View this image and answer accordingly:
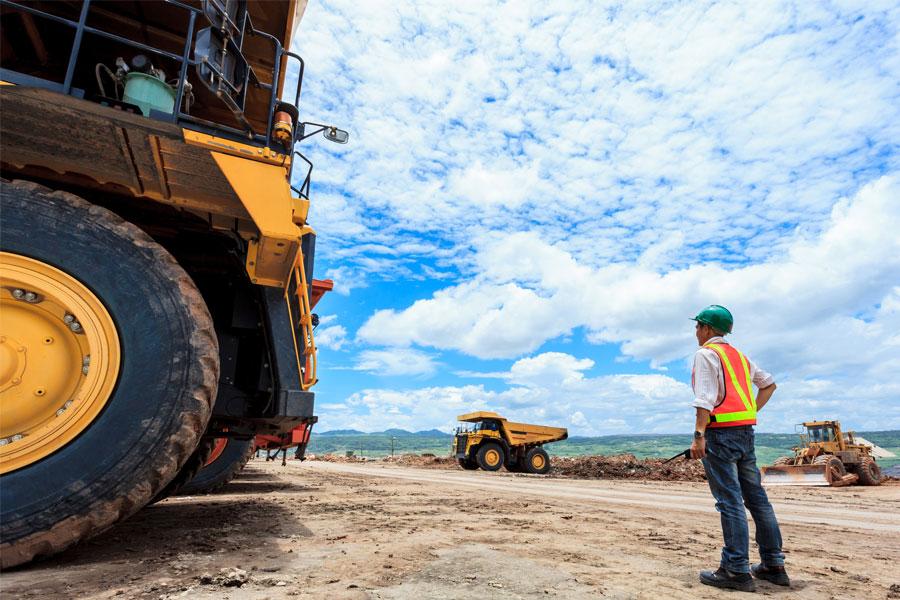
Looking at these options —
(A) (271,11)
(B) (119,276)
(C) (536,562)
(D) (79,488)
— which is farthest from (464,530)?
(A) (271,11)

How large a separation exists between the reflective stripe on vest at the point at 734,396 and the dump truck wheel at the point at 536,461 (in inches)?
808

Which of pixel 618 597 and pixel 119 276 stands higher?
pixel 119 276

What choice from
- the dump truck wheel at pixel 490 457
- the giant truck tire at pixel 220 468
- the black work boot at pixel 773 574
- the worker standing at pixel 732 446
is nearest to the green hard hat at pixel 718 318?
the worker standing at pixel 732 446

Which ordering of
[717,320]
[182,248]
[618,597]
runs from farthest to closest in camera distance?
1. [182,248]
2. [717,320]
3. [618,597]

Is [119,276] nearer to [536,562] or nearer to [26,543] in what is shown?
[26,543]

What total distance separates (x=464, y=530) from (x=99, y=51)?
4879 millimetres

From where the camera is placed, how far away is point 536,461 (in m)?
22.6

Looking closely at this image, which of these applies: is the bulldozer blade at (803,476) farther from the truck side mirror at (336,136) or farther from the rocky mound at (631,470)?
the truck side mirror at (336,136)

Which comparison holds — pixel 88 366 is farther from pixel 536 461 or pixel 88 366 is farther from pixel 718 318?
pixel 536 461

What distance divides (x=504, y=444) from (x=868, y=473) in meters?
13.5

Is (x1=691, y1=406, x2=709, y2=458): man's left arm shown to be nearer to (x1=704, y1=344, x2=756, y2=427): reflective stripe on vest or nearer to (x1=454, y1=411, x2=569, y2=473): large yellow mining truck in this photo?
(x1=704, y1=344, x2=756, y2=427): reflective stripe on vest

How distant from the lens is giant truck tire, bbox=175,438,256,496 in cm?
673

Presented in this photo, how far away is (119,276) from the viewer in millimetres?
2795

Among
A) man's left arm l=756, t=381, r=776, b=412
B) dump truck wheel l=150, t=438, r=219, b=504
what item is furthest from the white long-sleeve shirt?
dump truck wheel l=150, t=438, r=219, b=504
